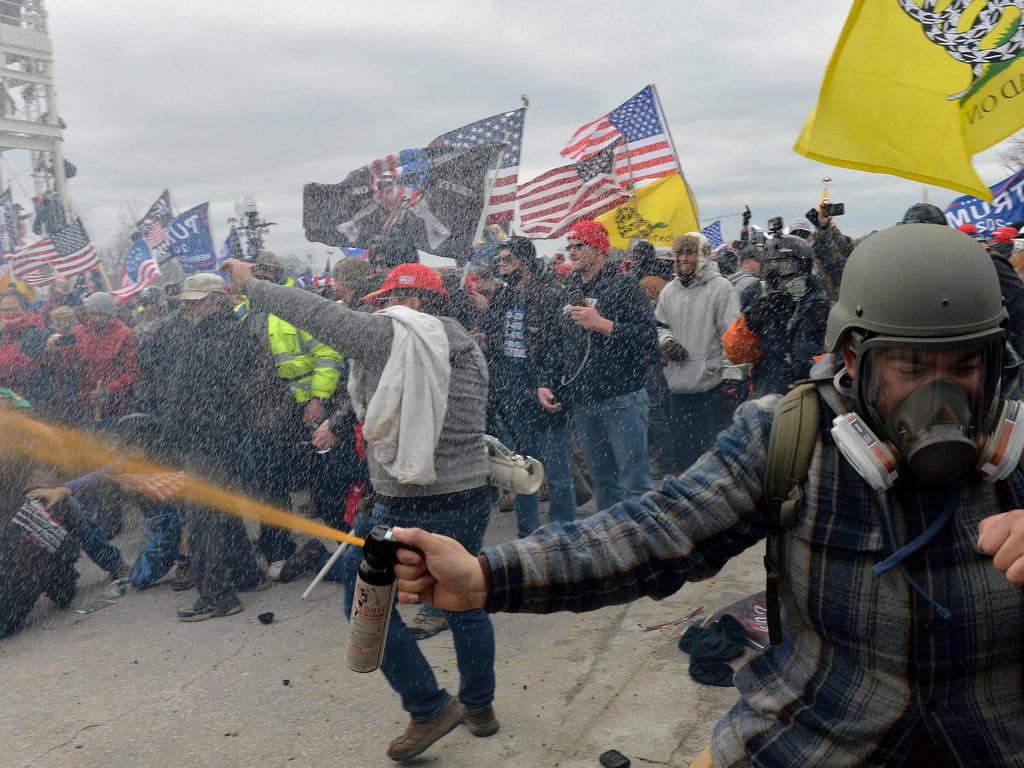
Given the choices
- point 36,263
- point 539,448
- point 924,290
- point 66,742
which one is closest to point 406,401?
point 66,742

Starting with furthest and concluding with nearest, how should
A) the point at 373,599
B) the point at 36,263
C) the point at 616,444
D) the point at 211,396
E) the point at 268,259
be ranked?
the point at 36,263
the point at 268,259
the point at 211,396
the point at 616,444
the point at 373,599

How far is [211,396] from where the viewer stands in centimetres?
649

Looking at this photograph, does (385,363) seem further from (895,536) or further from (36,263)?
(36,263)

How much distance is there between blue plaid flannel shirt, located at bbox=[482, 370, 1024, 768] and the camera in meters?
1.53

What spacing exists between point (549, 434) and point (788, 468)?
510 centimetres

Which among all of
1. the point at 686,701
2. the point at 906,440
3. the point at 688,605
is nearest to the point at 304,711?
the point at 686,701

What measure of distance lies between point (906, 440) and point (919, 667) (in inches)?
15.4

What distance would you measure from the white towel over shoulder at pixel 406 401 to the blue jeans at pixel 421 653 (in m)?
0.22

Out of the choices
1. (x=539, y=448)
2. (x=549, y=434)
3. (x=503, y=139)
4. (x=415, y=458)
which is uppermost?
(x=503, y=139)

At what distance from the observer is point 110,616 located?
6008mm

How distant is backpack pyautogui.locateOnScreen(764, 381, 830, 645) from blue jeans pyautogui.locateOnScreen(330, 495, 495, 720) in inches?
88.3

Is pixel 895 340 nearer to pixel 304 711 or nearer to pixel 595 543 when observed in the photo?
pixel 595 543

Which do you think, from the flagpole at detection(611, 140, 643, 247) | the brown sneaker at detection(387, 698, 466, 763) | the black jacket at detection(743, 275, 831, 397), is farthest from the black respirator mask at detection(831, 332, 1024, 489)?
the flagpole at detection(611, 140, 643, 247)

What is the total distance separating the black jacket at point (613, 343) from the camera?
6.04 metres
